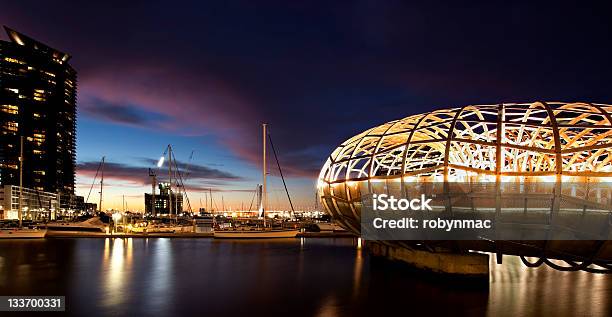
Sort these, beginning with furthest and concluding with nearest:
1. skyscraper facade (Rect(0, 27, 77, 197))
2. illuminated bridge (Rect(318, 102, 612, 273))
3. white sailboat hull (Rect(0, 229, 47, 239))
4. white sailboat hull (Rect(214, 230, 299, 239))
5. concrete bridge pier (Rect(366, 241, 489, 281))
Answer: skyscraper facade (Rect(0, 27, 77, 197)) < white sailboat hull (Rect(0, 229, 47, 239)) < white sailboat hull (Rect(214, 230, 299, 239)) < concrete bridge pier (Rect(366, 241, 489, 281)) < illuminated bridge (Rect(318, 102, 612, 273))

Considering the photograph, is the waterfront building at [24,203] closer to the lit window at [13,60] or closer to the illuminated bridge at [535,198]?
the lit window at [13,60]

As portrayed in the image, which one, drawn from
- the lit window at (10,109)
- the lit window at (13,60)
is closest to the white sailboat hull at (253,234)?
the lit window at (10,109)

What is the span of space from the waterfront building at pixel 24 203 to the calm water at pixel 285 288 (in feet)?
282

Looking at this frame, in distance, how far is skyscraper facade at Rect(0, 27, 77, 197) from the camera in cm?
14212

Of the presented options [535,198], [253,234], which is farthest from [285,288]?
[253,234]

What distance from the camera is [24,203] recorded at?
4614 inches

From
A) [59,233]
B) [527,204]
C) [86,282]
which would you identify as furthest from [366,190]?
[59,233]

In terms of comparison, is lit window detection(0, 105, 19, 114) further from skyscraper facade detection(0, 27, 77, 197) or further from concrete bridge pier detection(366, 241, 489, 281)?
concrete bridge pier detection(366, 241, 489, 281)

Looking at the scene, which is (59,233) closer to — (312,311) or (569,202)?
(312,311)

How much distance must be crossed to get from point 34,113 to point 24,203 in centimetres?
4880

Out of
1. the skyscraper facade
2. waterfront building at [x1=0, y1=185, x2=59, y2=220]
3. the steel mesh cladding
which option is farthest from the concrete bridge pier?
the skyscraper facade

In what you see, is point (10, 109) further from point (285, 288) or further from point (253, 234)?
point (285, 288)

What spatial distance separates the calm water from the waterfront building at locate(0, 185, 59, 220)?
86.1 metres

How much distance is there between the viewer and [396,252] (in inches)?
1003
